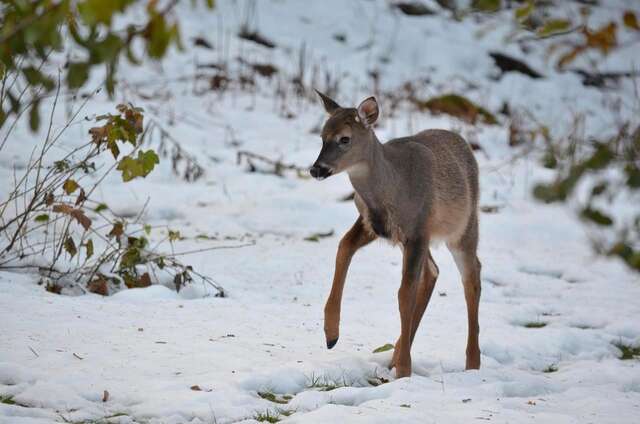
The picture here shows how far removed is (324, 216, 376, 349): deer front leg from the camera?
568 cm

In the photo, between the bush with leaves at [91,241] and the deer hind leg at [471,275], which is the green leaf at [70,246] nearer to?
the bush with leaves at [91,241]

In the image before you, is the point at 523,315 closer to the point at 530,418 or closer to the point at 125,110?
the point at 530,418

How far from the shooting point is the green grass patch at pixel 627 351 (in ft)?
21.5

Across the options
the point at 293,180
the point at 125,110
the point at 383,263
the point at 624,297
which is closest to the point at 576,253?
the point at 624,297

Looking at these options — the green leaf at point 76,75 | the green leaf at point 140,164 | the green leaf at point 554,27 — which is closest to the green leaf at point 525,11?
the green leaf at point 554,27

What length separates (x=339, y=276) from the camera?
576cm

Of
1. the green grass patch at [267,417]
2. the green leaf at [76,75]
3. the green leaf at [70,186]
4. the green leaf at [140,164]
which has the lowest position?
the green grass patch at [267,417]

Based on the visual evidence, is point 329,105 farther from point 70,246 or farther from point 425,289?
point 70,246

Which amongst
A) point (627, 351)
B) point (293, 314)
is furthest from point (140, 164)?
point (627, 351)

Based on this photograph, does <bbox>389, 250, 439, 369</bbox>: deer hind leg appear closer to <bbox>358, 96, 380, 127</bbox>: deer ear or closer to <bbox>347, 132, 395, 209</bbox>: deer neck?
<bbox>347, 132, 395, 209</bbox>: deer neck

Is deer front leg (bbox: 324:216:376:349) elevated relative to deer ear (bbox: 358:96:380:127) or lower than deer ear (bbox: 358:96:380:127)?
lower

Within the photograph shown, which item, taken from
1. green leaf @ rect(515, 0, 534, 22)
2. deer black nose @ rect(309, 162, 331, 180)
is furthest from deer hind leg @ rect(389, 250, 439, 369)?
green leaf @ rect(515, 0, 534, 22)

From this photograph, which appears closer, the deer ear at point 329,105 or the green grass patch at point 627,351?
the deer ear at point 329,105

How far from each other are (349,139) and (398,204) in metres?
0.51
